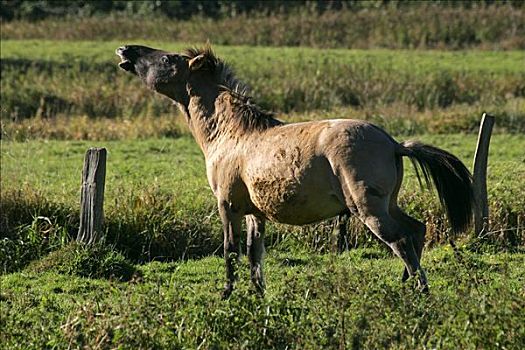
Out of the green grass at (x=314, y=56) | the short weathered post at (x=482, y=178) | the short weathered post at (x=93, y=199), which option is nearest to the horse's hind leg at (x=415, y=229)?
the short weathered post at (x=482, y=178)

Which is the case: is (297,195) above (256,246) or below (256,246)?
above

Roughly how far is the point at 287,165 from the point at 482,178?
4040 millimetres

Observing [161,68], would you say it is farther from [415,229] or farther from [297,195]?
[415,229]

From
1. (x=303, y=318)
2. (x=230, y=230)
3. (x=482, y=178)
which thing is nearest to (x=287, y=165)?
(x=230, y=230)

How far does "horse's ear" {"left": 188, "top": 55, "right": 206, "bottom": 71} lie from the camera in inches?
404

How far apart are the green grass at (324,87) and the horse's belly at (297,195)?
12929mm

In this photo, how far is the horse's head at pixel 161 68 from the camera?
34.3 ft

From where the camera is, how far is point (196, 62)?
406 inches

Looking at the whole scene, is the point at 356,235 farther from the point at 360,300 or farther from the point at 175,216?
the point at 360,300

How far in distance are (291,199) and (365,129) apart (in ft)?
3.09

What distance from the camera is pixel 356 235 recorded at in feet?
39.8

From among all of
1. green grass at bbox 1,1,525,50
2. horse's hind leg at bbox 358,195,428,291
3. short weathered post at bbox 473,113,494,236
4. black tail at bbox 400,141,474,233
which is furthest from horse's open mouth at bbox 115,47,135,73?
green grass at bbox 1,1,525,50

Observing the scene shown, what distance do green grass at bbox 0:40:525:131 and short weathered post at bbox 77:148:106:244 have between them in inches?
398

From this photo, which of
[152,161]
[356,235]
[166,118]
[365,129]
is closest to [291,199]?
[365,129]
